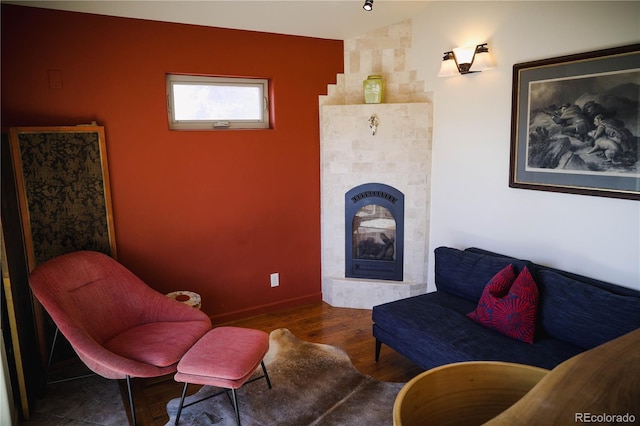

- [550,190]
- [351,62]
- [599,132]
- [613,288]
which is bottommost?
[613,288]

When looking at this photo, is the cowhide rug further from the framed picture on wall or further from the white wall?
the framed picture on wall

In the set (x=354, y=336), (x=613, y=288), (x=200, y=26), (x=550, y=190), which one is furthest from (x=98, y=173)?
(x=613, y=288)

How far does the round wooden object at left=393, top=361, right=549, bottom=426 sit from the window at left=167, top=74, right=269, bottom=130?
2.95 m

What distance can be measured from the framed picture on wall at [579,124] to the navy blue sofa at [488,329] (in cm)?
55

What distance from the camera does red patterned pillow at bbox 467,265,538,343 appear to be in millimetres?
2461

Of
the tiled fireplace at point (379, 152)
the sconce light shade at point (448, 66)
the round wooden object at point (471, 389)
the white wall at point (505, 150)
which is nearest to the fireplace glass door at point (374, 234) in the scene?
the tiled fireplace at point (379, 152)

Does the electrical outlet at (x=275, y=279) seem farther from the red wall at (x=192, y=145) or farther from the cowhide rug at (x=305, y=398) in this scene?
the cowhide rug at (x=305, y=398)

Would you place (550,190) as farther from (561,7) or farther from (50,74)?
(50,74)

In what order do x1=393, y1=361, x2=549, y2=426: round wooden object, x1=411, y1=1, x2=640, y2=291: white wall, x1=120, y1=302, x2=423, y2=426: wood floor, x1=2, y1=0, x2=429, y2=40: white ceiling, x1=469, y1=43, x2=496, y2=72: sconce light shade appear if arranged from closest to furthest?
1. x1=393, y1=361, x2=549, y2=426: round wooden object
2. x1=411, y1=1, x2=640, y2=291: white wall
3. x1=120, y1=302, x2=423, y2=426: wood floor
4. x1=2, y1=0, x2=429, y2=40: white ceiling
5. x1=469, y1=43, x2=496, y2=72: sconce light shade

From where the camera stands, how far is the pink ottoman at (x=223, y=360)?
222cm

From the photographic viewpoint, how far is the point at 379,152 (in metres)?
3.80

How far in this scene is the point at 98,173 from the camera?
2994 mm

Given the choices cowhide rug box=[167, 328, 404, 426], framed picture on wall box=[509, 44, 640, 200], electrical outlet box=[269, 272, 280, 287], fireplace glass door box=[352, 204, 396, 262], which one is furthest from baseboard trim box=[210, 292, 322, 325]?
framed picture on wall box=[509, 44, 640, 200]

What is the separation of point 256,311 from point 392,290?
4.05 ft
